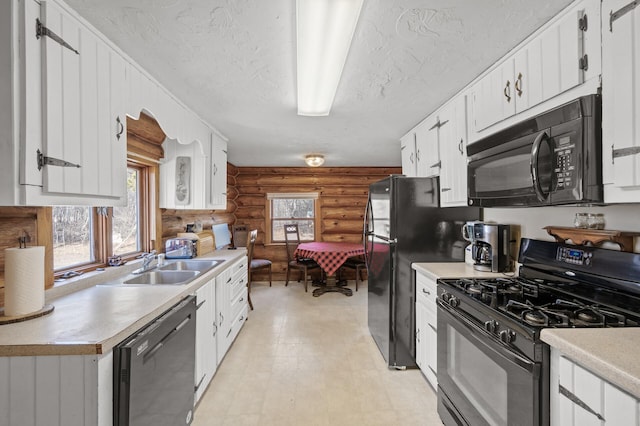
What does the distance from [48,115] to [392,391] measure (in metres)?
2.58

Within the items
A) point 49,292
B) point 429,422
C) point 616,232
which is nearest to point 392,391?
point 429,422

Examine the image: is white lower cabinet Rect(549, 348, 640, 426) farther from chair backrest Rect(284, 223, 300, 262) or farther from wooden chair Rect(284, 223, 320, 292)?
chair backrest Rect(284, 223, 300, 262)

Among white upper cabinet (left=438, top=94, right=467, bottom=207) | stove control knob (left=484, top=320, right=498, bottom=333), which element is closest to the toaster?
white upper cabinet (left=438, top=94, right=467, bottom=207)

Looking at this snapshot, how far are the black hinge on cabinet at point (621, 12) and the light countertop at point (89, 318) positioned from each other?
2.19 meters

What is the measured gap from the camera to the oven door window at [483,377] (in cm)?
111

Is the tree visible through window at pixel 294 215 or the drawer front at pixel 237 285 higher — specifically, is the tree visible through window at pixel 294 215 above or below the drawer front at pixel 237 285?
above

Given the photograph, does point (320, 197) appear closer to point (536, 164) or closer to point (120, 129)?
point (120, 129)

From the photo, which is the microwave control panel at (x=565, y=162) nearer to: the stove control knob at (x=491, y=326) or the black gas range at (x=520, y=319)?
the black gas range at (x=520, y=319)

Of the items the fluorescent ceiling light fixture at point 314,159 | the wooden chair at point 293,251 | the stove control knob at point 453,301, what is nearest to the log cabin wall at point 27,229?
the stove control knob at point 453,301

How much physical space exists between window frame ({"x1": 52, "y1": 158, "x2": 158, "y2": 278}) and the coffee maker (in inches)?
106

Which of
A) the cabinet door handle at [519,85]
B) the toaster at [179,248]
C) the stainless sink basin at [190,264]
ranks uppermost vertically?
the cabinet door handle at [519,85]

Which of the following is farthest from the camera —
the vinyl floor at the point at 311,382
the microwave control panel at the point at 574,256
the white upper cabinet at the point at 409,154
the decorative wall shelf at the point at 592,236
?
the white upper cabinet at the point at 409,154

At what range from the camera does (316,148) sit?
405 cm

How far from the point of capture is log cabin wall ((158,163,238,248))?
2858 millimetres
